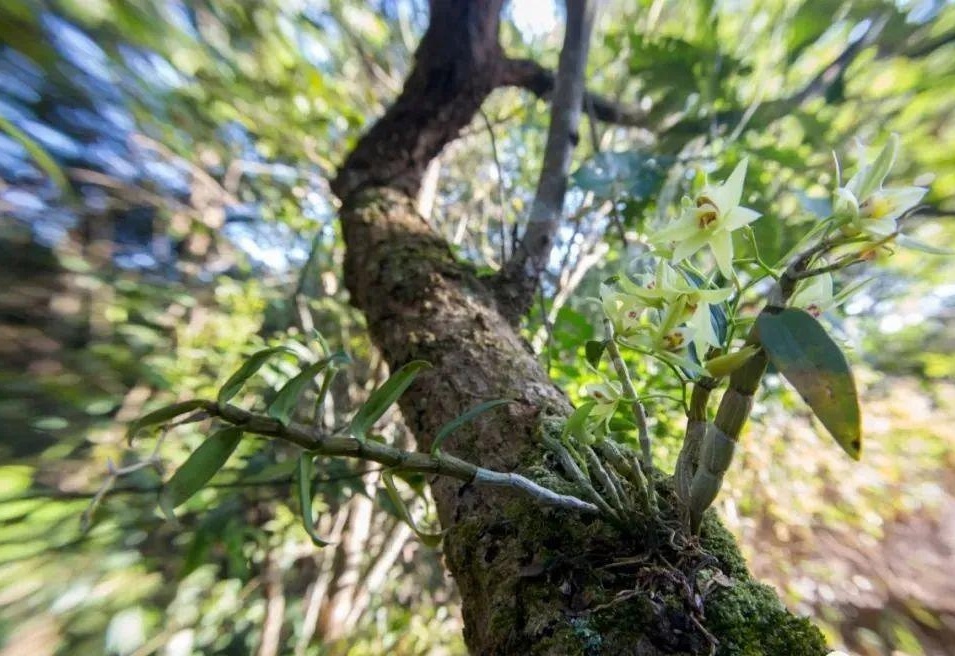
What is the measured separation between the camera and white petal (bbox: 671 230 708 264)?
0.32 m

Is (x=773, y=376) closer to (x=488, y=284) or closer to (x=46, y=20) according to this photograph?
(x=488, y=284)

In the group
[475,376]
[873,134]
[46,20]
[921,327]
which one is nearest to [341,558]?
[475,376]

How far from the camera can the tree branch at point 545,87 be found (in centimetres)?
117

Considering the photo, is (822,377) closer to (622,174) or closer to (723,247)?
(723,247)

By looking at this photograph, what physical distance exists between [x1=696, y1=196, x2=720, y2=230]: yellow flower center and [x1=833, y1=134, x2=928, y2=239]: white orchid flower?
63 millimetres

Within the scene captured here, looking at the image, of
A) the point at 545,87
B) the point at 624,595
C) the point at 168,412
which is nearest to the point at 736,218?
the point at 624,595

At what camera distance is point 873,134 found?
1110 mm

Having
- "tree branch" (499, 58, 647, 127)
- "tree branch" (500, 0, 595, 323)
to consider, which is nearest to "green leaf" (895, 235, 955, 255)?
"tree branch" (500, 0, 595, 323)

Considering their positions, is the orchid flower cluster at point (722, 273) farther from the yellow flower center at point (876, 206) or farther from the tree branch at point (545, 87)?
the tree branch at point (545, 87)

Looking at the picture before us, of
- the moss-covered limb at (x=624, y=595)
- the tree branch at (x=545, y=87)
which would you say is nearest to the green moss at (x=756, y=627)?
the moss-covered limb at (x=624, y=595)

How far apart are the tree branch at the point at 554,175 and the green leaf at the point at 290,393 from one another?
455 mm

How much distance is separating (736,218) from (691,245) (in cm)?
3

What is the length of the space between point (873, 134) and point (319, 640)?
2.01m

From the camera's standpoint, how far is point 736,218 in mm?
315
